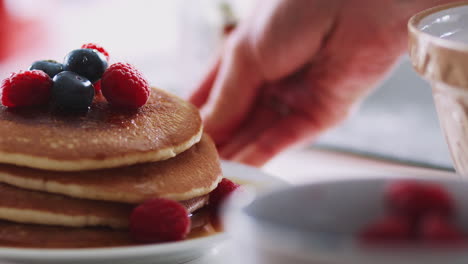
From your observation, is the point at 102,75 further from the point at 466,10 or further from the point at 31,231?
the point at 466,10

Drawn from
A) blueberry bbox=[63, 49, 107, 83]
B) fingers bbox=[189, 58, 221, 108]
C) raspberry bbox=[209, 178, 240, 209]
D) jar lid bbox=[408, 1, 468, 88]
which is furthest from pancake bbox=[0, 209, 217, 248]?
fingers bbox=[189, 58, 221, 108]

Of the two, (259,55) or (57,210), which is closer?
(57,210)

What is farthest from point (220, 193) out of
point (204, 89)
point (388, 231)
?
point (204, 89)

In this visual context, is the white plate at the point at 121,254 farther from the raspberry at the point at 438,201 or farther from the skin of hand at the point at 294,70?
the skin of hand at the point at 294,70

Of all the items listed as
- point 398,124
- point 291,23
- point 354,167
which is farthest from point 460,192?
point 398,124

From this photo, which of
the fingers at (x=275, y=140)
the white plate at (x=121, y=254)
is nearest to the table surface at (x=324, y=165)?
the fingers at (x=275, y=140)

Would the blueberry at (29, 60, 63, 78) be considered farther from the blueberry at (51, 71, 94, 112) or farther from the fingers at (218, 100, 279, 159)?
the fingers at (218, 100, 279, 159)

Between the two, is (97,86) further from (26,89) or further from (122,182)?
(122,182)
